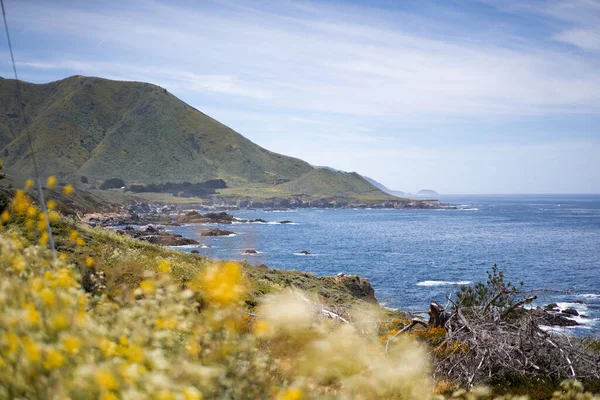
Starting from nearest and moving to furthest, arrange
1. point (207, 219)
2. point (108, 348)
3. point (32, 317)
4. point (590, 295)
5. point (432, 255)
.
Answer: point (32, 317), point (108, 348), point (590, 295), point (432, 255), point (207, 219)

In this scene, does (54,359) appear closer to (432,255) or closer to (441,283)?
(441,283)

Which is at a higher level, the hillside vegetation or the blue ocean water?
the hillside vegetation

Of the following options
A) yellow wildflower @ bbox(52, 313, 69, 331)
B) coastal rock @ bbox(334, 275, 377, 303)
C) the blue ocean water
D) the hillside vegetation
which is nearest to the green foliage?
the hillside vegetation

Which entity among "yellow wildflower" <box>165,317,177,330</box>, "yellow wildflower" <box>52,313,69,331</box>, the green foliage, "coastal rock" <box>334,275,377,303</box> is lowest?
"coastal rock" <box>334,275,377,303</box>

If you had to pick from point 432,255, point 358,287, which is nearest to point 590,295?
point 358,287

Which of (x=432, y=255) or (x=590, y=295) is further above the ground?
(x=590, y=295)

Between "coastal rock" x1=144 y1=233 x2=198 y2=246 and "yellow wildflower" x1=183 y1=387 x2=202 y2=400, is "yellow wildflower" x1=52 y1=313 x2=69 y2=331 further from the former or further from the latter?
"coastal rock" x1=144 y1=233 x2=198 y2=246

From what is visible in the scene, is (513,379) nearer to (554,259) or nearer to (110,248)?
(110,248)

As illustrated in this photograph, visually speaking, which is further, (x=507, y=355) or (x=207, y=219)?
(x=207, y=219)

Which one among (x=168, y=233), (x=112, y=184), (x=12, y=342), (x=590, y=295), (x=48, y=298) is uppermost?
(x=112, y=184)

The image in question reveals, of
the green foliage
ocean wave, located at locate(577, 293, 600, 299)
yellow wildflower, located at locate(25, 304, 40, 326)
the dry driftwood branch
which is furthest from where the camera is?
ocean wave, located at locate(577, 293, 600, 299)

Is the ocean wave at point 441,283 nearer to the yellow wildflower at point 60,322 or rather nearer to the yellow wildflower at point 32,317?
the yellow wildflower at point 60,322

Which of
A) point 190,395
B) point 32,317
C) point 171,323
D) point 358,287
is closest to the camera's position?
point 190,395

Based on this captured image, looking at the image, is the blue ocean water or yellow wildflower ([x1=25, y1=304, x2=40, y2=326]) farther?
the blue ocean water
